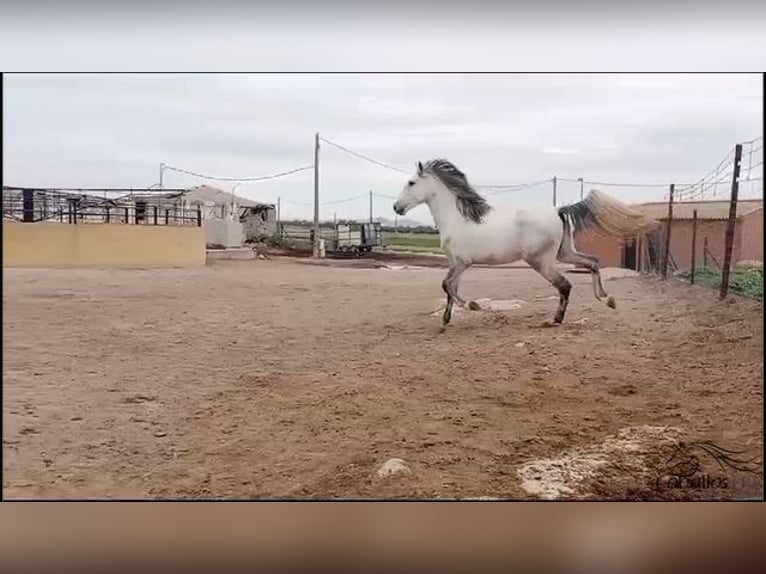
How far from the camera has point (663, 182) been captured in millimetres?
3025

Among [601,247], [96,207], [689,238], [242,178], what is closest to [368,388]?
[242,178]

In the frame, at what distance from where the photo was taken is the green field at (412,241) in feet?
10.1

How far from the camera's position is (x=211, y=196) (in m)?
3.03

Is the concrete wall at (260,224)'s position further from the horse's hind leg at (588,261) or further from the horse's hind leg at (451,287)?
the horse's hind leg at (588,261)

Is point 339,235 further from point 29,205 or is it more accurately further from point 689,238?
point 689,238

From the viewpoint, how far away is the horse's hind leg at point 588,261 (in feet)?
10.0

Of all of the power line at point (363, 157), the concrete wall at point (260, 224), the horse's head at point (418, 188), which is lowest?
the concrete wall at point (260, 224)

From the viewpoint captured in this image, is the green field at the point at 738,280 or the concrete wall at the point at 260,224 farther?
the concrete wall at the point at 260,224

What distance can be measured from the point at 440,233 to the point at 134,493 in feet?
5.29

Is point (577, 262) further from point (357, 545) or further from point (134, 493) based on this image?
point (134, 493)

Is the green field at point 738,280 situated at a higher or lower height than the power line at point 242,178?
lower

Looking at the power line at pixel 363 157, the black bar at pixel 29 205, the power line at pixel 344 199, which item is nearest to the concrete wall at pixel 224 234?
the power line at pixel 344 199

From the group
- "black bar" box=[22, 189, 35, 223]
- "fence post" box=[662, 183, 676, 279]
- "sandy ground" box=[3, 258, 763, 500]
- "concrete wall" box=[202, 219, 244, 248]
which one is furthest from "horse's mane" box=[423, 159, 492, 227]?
"black bar" box=[22, 189, 35, 223]
